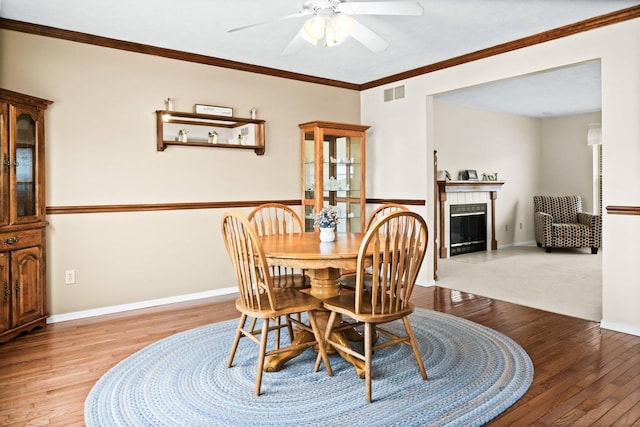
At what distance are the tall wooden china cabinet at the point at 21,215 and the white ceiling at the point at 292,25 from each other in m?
0.74

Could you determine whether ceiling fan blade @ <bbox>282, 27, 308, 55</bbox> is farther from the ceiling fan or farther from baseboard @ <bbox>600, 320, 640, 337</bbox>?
baseboard @ <bbox>600, 320, 640, 337</bbox>

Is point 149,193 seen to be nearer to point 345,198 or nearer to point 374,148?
point 345,198

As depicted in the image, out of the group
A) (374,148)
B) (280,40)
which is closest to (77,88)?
(280,40)

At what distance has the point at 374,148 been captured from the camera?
5375 mm

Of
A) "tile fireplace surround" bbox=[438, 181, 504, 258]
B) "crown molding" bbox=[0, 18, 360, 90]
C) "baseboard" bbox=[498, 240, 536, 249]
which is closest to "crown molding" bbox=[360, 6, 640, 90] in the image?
"crown molding" bbox=[0, 18, 360, 90]

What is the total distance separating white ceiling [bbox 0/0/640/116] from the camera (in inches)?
121

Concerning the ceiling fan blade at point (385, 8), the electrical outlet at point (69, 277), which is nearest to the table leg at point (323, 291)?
the ceiling fan blade at point (385, 8)

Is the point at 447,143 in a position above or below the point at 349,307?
above

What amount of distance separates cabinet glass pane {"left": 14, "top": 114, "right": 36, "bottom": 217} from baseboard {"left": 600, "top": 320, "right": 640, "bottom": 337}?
4.41 meters

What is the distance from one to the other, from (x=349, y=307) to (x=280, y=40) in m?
2.52

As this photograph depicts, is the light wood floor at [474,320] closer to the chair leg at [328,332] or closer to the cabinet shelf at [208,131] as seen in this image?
the chair leg at [328,332]

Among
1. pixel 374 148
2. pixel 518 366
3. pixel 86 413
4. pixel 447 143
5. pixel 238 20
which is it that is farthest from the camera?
pixel 447 143

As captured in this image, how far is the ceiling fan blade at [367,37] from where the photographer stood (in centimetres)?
281

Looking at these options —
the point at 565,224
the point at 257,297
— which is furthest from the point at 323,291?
the point at 565,224
